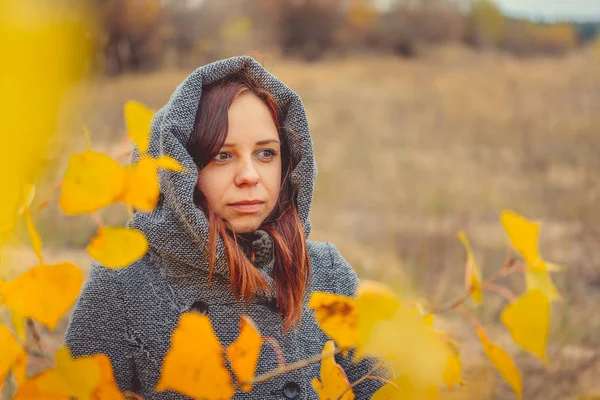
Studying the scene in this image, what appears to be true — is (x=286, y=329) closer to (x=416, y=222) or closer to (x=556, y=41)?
(x=416, y=222)

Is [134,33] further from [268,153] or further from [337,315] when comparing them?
[337,315]

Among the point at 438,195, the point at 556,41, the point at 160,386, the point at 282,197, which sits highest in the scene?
the point at 160,386

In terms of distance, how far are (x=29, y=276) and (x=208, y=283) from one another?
53cm

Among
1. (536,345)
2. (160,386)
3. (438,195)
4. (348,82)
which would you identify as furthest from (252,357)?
(348,82)

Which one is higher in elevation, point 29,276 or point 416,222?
point 29,276

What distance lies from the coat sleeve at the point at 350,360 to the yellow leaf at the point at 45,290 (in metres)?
0.68

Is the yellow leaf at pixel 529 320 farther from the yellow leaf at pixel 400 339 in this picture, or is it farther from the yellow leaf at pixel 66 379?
the yellow leaf at pixel 66 379

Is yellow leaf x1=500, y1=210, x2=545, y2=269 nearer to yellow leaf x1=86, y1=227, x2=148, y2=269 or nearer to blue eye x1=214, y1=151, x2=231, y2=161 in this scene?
yellow leaf x1=86, y1=227, x2=148, y2=269

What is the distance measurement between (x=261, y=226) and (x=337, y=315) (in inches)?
20.9

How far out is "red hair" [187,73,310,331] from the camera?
34.7 inches

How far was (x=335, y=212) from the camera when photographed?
15.4ft

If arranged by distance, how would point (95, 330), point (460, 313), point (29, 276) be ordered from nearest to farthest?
point (29, 276)
point (95, 330)
point (460, 313)

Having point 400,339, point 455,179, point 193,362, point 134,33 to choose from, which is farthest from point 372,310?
point 134,33

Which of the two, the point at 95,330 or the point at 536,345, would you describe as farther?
the point at 95,330
